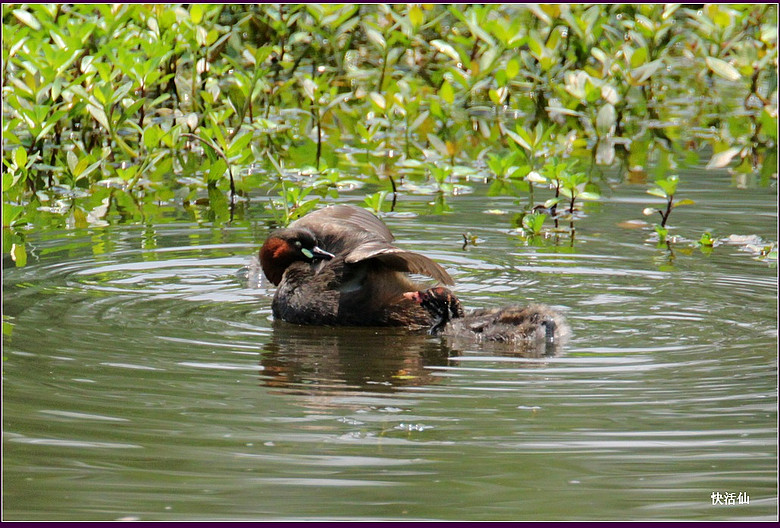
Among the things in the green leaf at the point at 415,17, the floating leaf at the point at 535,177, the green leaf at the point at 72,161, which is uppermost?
the green leaf at the point at 415,17

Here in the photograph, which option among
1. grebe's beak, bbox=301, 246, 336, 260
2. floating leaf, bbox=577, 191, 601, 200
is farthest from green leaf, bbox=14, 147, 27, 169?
floating leaf, bbox=577, 191, 601, 200

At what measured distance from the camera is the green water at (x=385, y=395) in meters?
3.84

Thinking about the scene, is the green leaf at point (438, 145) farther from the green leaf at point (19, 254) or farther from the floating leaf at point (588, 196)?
the green leaf at point (19, 254)

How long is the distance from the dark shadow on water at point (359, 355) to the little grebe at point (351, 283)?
0.07 m

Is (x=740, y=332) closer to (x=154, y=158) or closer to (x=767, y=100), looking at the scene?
(x=154, y=158)

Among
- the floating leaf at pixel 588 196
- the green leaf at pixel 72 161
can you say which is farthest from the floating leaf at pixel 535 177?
the green leaf at pixel 72 161

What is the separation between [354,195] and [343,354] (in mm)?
3685

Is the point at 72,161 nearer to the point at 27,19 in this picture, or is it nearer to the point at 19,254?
the point at 19,254

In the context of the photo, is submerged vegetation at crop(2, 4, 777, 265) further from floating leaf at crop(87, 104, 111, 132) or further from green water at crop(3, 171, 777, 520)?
green water at crop(3, 171, 777, 520)

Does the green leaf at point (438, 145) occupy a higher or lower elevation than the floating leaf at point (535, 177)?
higher

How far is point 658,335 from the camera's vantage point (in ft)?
19.3

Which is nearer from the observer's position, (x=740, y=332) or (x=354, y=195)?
(x=740, y=332)

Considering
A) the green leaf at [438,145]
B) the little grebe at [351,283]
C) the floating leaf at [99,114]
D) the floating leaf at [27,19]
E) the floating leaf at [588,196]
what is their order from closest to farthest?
the little grebe at [351,283] → the floating leaf at [588,196] → the floating leaf at [99,114] → the green leaf at [438,145] → the floating leaf at [27,19]

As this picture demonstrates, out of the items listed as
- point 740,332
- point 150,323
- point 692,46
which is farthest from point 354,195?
point 692,46
